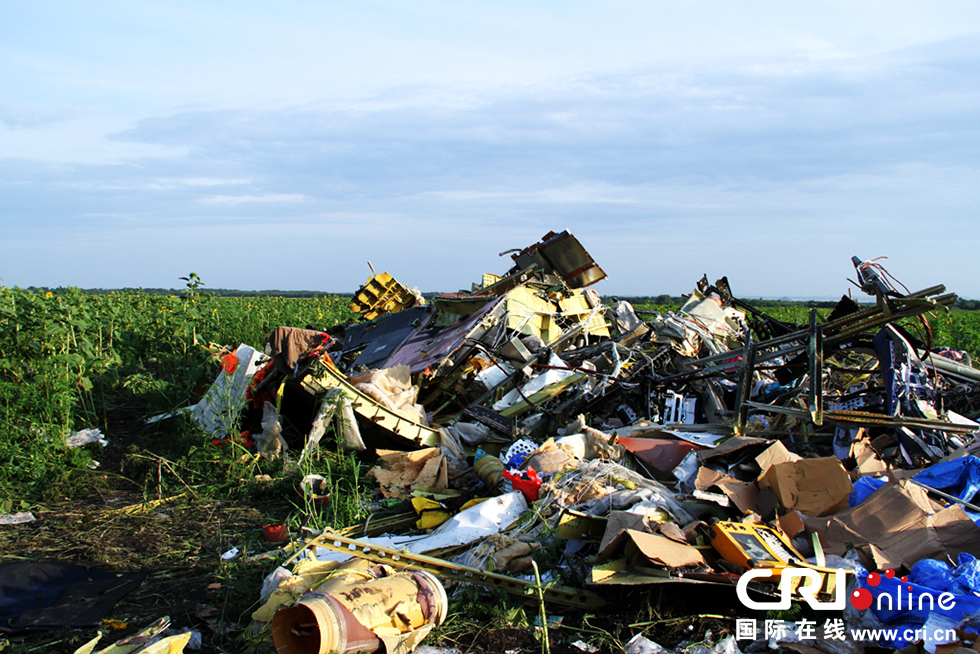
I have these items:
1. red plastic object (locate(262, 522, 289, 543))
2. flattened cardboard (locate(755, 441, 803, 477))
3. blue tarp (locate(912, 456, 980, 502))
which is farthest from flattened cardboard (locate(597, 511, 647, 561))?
red plastic object (locate(262, 522, 289, 543))

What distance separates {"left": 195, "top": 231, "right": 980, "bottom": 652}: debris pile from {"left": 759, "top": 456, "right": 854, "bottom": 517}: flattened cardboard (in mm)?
13

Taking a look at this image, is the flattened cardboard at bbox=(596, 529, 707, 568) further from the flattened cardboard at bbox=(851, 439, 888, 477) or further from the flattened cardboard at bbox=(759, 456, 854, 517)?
the flattened cardboard at bbox=(851, 439, 888, 477)

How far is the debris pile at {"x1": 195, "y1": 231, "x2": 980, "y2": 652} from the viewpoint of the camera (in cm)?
342

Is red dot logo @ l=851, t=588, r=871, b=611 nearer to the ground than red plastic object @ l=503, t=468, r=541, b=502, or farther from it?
nearer to the ground

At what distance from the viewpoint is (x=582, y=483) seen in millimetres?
4438

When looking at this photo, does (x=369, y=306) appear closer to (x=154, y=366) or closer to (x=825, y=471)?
(x=154, y=366)

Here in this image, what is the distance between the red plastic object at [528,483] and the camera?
4586 mm

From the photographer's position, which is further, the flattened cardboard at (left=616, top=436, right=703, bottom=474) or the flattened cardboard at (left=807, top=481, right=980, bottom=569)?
the flattened cardboard at (left=616, top=436, right=703, bottom=474)

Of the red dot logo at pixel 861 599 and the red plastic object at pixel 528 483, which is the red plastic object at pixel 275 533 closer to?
the red plastic object at pixel 528 483

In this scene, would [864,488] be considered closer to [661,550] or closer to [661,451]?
[661,451]

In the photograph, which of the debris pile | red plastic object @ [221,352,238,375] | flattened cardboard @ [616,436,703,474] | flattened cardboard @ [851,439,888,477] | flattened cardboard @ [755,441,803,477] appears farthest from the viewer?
red plastic object @ [221,352,238,375]

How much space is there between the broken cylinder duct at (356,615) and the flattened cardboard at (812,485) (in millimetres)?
2384

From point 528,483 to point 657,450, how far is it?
1223mm

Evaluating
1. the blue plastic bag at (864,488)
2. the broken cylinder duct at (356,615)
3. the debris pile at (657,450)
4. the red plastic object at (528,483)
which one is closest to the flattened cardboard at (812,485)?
the debris pile at (657,450)
